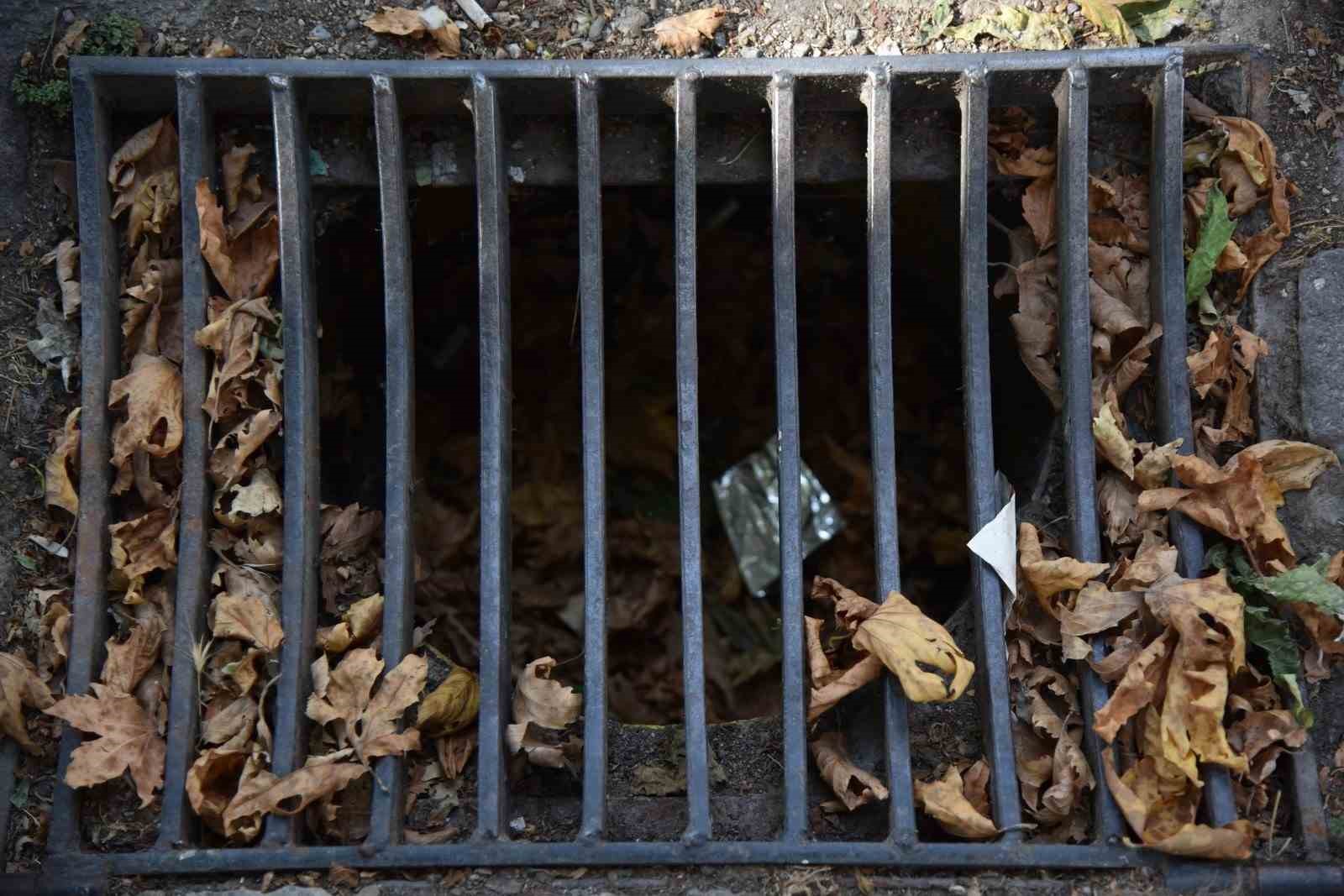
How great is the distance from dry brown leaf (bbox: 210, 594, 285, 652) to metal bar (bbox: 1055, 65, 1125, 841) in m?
1.61

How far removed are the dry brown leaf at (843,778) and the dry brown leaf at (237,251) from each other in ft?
4.93

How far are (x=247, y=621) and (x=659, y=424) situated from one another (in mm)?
1949

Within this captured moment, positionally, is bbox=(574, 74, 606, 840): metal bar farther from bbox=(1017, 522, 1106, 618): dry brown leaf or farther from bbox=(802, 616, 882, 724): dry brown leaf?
bbox=(1017, 522, 1106, 618): dry brown leaf

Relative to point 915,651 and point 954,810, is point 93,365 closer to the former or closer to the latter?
point 915,651

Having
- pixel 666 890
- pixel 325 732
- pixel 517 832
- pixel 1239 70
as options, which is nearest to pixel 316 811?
pixel 325 732

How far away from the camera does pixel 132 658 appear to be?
254cm

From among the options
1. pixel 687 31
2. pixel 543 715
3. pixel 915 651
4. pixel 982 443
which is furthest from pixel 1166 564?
pixel 687 31

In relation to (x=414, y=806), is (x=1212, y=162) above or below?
above

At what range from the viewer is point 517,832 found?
254cm

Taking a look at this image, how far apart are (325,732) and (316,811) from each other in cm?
15

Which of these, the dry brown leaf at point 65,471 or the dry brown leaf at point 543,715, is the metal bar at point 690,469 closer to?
the dry brown leaf at point 543,715

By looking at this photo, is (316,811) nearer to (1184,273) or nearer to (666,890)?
(666,890)

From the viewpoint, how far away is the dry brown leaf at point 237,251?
261 cm

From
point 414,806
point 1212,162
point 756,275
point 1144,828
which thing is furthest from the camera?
→ point 756,275
